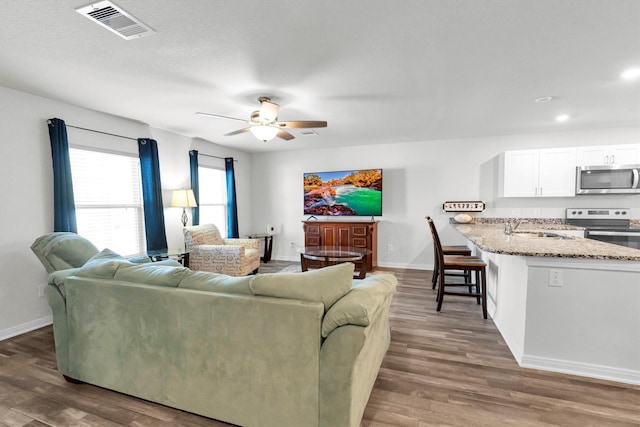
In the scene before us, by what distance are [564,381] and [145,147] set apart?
16.6 ft

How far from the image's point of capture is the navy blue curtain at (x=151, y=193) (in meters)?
4.13

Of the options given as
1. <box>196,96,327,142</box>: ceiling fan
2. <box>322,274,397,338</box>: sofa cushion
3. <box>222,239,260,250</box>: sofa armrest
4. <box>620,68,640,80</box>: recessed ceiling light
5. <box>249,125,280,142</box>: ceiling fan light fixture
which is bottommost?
<box>222,239,260,250</box>: sofa armrest

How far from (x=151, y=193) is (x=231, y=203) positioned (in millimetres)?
1833

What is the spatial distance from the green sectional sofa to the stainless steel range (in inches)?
161

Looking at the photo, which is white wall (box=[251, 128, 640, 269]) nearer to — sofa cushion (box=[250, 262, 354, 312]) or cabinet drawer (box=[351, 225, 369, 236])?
cabinet drawer (box=[351, 225, 369, 236])

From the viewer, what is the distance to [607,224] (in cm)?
432

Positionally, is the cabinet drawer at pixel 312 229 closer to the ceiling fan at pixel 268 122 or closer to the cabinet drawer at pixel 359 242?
the cabinet drawer at pixel 359 242

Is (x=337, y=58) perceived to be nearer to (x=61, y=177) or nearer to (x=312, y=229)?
(x=61, y=177)

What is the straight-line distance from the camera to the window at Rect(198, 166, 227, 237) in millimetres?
5480

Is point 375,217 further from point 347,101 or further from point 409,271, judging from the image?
point 347,101

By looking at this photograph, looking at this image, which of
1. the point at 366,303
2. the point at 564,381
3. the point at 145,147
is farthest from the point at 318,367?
the point at 145,147

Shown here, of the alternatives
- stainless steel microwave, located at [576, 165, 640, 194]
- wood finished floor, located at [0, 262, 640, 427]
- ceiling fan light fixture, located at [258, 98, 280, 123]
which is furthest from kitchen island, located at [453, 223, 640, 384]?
stainless steel microwave, located at [576, 165, 640, 194]

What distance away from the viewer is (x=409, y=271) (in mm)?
5344

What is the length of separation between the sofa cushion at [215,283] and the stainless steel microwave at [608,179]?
16.1 feet
